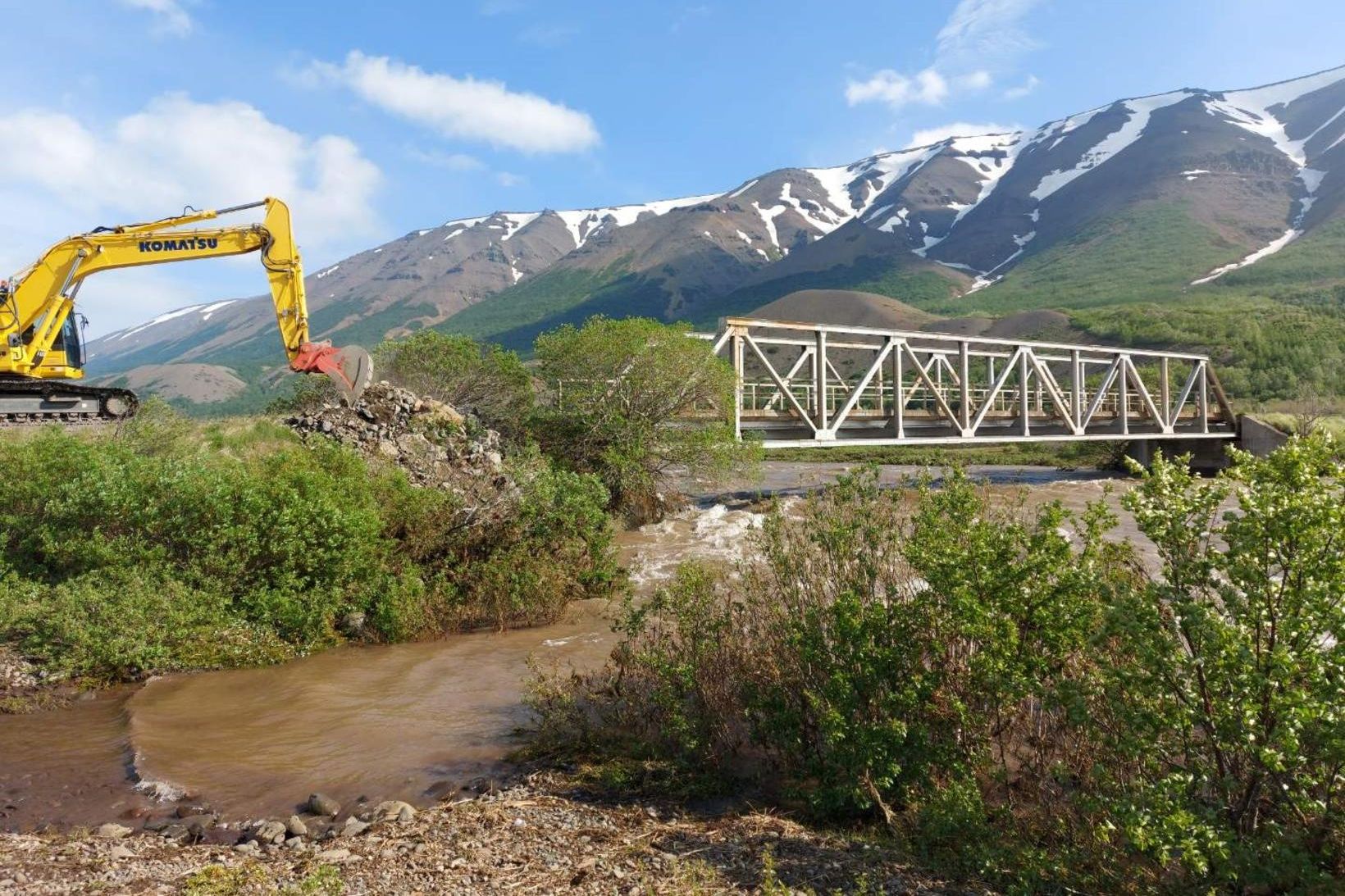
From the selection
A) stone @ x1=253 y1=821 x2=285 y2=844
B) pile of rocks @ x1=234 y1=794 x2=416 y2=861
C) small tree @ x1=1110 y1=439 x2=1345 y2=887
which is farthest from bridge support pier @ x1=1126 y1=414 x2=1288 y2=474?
stone @ x1=253 y1=821 x2=285 y2=844

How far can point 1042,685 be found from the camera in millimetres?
4895

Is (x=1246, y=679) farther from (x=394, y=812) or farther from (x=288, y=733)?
(x=288, y=733)

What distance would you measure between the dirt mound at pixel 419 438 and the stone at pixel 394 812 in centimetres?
823

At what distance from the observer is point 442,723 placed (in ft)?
27.6

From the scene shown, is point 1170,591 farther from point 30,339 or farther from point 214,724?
point 30,339

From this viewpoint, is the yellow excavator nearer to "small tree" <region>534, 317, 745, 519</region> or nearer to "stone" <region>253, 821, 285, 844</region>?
"small tree" <region>534, 317, 745, 519</region>

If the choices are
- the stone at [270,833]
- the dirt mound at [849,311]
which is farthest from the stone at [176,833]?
the dirt mound at [849,311]

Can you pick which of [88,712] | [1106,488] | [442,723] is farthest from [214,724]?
[1106,488]

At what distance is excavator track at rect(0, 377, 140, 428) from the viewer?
54.4 feet

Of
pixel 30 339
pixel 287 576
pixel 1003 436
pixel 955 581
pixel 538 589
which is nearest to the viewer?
pixel 955 581

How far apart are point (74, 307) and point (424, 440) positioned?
7.71m

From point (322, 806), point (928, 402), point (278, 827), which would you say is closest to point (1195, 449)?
point (928, 402)

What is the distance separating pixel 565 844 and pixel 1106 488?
4.18 meters

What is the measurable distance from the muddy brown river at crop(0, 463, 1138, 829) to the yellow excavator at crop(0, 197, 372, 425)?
26.4 ft
